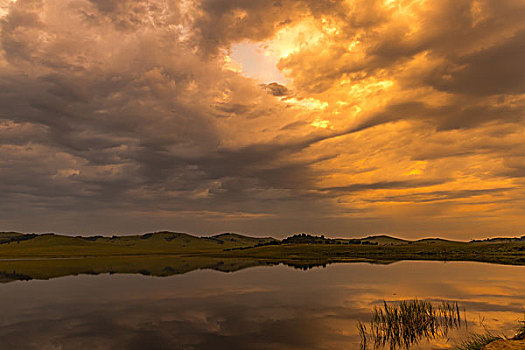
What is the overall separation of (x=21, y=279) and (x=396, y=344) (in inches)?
2653

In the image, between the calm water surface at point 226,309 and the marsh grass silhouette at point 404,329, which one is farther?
the calm water surface at point 226,309

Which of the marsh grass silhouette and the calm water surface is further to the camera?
the calm water surface

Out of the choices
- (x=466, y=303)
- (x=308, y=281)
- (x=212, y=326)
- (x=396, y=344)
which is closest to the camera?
(x=396, y=344)

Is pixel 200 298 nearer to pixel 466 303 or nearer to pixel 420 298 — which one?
pixel 420 298

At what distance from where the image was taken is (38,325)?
2944 centimetres

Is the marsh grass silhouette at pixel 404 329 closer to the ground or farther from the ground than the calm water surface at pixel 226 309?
farther from the ground

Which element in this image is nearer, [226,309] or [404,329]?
[404,329]

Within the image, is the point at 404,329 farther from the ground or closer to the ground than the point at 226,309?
farther from the ground

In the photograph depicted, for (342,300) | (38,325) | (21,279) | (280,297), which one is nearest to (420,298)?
(342,300)

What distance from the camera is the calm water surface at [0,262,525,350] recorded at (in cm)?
2458

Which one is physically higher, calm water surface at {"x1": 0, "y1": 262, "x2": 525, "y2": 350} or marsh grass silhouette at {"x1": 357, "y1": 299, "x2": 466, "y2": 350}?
marsh grass silhouette at {"x1": 357, "y1": 299, "x2": 466, "y2": 350}

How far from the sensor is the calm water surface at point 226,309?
24.6 metres

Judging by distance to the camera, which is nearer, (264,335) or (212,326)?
(264,335)

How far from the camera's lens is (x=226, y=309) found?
115 ft
